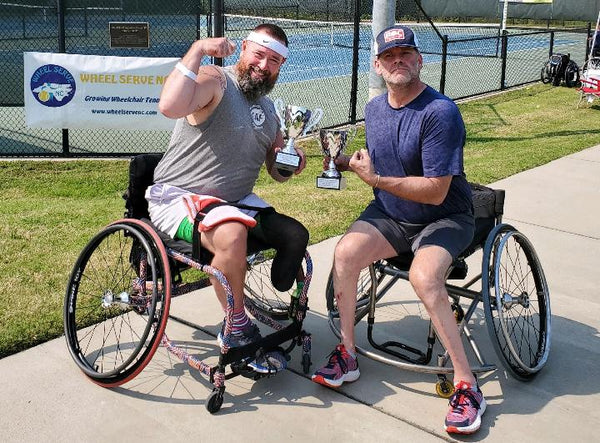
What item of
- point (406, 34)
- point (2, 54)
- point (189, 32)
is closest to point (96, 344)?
point (406, 34)

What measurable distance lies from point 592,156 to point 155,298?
701 cm

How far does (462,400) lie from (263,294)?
1.66 meters

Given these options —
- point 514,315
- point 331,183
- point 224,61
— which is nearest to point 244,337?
point 331,183

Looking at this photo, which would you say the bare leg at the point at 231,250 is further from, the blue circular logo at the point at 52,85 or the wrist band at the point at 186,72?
the blue circular logo at the point at 52,85

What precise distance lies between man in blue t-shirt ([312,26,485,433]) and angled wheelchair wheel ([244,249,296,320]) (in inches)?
23.3

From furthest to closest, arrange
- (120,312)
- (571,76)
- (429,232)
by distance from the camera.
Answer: (571,76)
(120,312)
(429,232)

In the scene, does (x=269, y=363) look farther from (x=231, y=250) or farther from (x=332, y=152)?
(x=332, y=152)

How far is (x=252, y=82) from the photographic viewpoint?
375 centimetres

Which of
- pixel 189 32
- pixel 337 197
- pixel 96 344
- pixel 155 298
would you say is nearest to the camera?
pixel 155 298

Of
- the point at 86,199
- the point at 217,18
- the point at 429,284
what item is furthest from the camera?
the point at 217,18

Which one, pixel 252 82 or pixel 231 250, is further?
pixel 252 82

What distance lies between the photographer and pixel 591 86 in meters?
12.6

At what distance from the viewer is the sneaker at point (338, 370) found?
363 centimetres

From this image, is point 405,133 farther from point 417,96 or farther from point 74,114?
point 74,114
